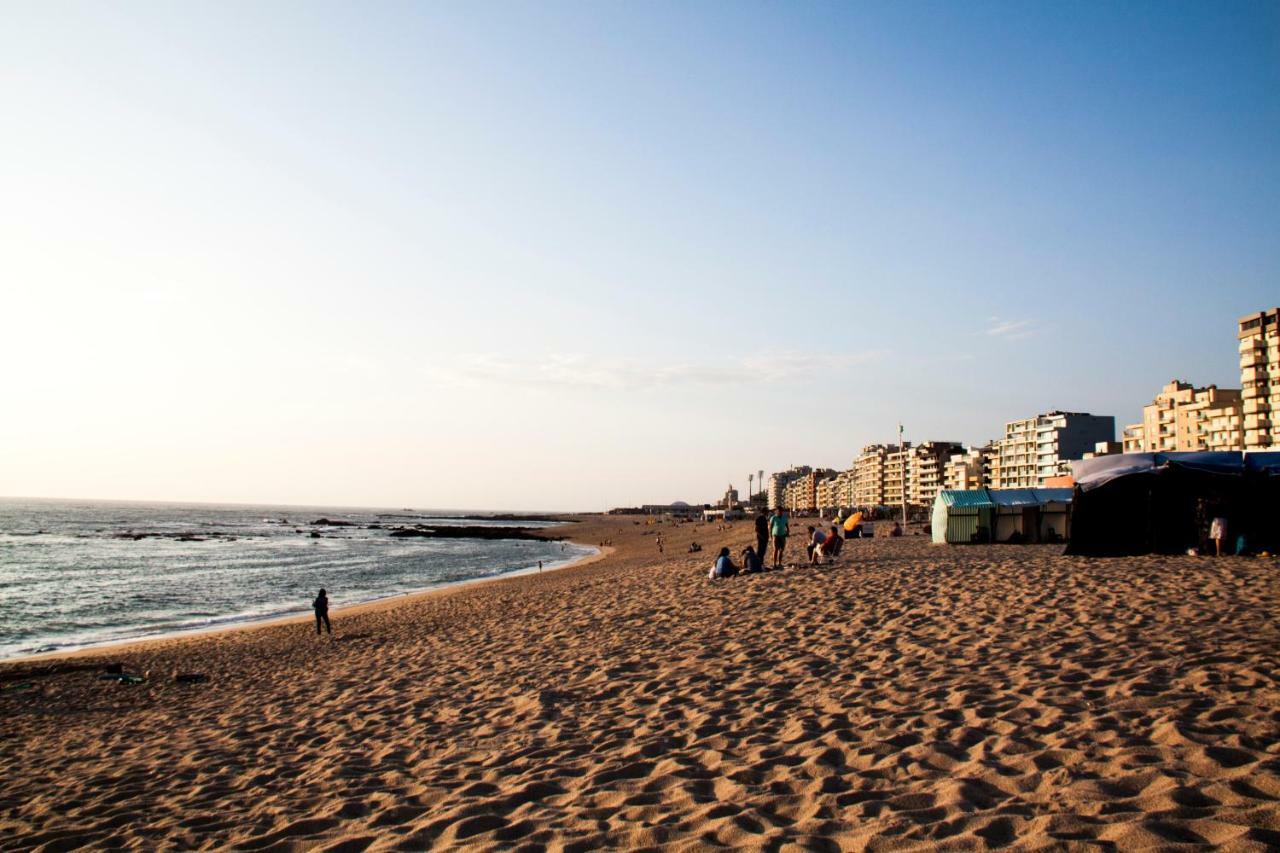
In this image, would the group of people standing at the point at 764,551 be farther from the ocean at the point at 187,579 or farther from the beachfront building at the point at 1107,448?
the beachfront building at the point at 1107,448

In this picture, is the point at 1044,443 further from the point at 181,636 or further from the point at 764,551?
the point at 181,636

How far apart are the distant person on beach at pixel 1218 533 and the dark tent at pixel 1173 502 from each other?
0.24 meters

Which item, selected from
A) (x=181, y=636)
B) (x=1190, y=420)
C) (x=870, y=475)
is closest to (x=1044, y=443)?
(x=1190, y=420)

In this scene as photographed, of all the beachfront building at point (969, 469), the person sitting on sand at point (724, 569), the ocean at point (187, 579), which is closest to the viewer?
the person sitting on sand at point (724, 569)

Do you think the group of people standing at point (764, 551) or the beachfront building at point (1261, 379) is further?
the beachfront building at point (1261, 379)

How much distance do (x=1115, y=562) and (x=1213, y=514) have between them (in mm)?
3239

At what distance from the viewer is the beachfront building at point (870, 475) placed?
510 feet

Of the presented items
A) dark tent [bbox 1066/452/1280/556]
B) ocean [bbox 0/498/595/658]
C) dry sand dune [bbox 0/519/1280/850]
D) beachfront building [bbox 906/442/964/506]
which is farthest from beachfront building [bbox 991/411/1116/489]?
Answer: dry sand dune [bbox 0/519/1280/850]

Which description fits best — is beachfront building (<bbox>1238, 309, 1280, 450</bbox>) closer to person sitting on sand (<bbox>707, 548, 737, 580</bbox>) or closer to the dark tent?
the dark tent

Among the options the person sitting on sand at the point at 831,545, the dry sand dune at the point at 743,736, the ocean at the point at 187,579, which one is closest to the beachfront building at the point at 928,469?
the ocean at the point at 187,579

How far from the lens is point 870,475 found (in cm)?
15988

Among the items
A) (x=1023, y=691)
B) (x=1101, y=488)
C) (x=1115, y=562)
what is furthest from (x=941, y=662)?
(x=1101, y=488)

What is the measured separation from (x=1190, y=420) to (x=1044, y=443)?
24.8m

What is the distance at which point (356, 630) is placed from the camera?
771 inches
